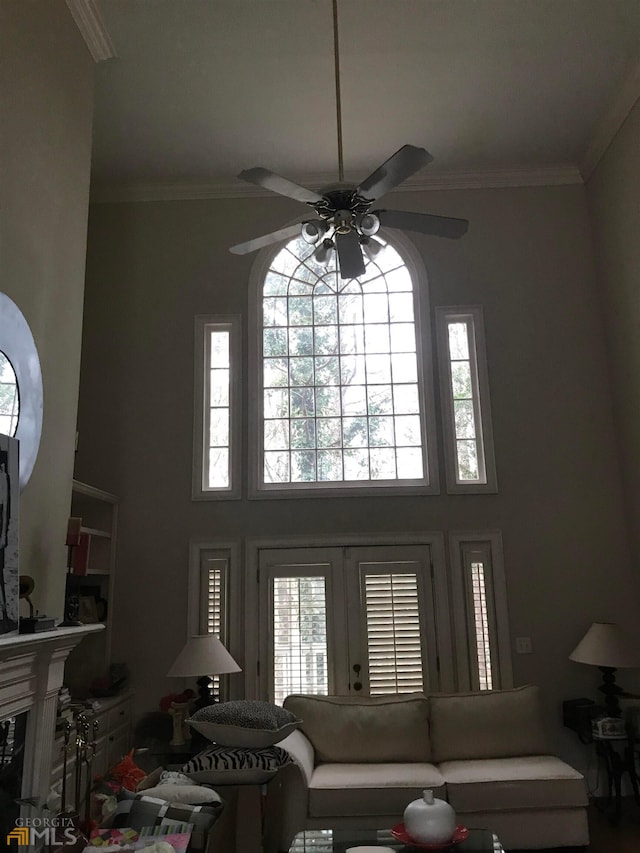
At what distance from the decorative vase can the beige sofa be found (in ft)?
2.53

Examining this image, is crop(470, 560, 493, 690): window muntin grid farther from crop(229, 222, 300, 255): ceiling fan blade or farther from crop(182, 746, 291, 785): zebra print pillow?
crop(229, 222, 300, 255): ceiling fan blade

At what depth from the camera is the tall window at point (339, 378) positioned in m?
5.30

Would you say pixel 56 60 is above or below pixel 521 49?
below

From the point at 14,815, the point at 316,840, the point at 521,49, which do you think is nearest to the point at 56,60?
the point at 521,49

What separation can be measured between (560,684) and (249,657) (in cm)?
229

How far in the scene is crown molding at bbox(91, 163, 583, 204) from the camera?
566cm

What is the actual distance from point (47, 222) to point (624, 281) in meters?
4.06

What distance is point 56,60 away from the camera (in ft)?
12.2

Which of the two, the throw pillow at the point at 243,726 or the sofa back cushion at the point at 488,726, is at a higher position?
the throw pillow at the point at 243,726

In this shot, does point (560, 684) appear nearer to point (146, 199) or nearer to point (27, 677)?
point (27, 677)

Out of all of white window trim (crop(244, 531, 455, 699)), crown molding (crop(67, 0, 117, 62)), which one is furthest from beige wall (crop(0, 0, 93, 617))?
white window trim (crop(244, 531, 455, 699))

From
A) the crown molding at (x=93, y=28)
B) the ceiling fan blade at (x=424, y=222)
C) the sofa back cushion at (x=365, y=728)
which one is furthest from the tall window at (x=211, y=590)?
the crown molding at (x=93, y=28)

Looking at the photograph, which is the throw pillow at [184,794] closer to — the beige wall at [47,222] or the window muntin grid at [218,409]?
the beige wall at [47,222]

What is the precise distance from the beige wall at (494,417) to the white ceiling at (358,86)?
0.42 m
